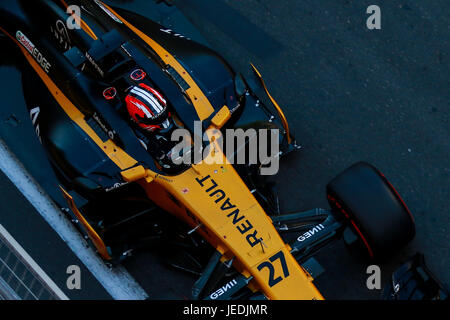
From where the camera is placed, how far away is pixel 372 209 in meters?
8.61

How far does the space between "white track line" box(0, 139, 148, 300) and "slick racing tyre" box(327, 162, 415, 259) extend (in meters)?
2.51

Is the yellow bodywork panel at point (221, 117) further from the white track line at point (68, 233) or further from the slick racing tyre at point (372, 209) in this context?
the white track line at point (68, 233)

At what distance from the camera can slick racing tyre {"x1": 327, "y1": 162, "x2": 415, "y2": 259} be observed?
8609 millimetres

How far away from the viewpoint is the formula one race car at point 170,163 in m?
8.58

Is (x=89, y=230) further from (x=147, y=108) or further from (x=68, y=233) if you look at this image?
(x=147, y=108)

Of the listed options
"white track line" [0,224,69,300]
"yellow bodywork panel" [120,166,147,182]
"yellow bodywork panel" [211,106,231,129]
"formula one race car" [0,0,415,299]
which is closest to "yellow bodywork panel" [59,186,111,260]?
"formula one race car" [0,0,415,299]

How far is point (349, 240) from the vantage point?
8.80 meters

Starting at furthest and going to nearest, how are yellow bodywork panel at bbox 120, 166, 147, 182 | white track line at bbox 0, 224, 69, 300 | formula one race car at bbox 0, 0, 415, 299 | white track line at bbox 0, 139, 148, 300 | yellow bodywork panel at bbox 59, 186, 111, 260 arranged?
white track line at bbox 0, 139, 148, 300
yellow bodywork panel at bbox 59, 186, 111, 260
yellow bodywork panel at bbox 120, 166, 147, 182
formula one race car at bbox 0, 0, 415, 299
white track line at bbox 0, 224, 69, 300

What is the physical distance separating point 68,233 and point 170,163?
179cm

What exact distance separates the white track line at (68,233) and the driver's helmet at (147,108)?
1.73 meters

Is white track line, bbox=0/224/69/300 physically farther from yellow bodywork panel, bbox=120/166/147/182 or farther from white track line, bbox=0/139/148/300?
white track line, bbox=0/139/148/300

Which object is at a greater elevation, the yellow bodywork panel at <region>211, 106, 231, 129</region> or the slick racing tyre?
the yellow bodywork panel at <region>211, 106, 231, 129</region>
